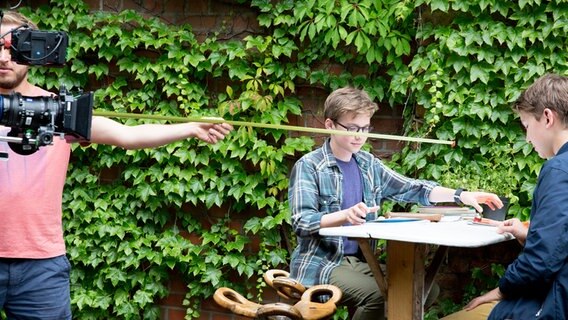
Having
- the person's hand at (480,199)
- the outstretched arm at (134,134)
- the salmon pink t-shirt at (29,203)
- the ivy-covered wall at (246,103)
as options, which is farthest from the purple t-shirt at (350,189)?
the salmon pink t-shirt at (29,203)

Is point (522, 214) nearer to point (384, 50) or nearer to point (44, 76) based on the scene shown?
point (384, 50)

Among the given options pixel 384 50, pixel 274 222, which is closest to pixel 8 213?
pixel 274 222

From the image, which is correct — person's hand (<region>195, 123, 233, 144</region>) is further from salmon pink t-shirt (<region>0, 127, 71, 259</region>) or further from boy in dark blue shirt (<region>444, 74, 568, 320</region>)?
boy in dark blue shirt (<region>444, 74, 568, 320</region>)

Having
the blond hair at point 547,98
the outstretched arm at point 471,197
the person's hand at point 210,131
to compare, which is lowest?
the outstretched arm at point 471,197

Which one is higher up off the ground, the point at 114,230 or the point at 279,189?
the point at 279,189

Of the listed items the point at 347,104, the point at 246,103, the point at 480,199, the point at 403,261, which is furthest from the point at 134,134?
the point at 246,103

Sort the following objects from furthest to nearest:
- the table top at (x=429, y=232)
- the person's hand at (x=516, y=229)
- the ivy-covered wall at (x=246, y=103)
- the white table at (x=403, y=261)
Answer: the ivy-covered wall at (x=246, y=103), the white table at (x=403, y=261), the person's hand at (x=516, y=229), the table top at (x=429, y=232)

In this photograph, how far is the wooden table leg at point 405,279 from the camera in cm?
345

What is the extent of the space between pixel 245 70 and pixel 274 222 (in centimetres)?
83

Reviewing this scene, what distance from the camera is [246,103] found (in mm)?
4855

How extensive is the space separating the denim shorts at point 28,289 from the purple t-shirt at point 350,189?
1324 mm

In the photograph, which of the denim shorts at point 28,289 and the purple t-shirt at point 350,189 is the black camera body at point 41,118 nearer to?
the denim shorts at point 28,289

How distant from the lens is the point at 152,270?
16.6 feet

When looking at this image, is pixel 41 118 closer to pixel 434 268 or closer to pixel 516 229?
pixel 516 229
